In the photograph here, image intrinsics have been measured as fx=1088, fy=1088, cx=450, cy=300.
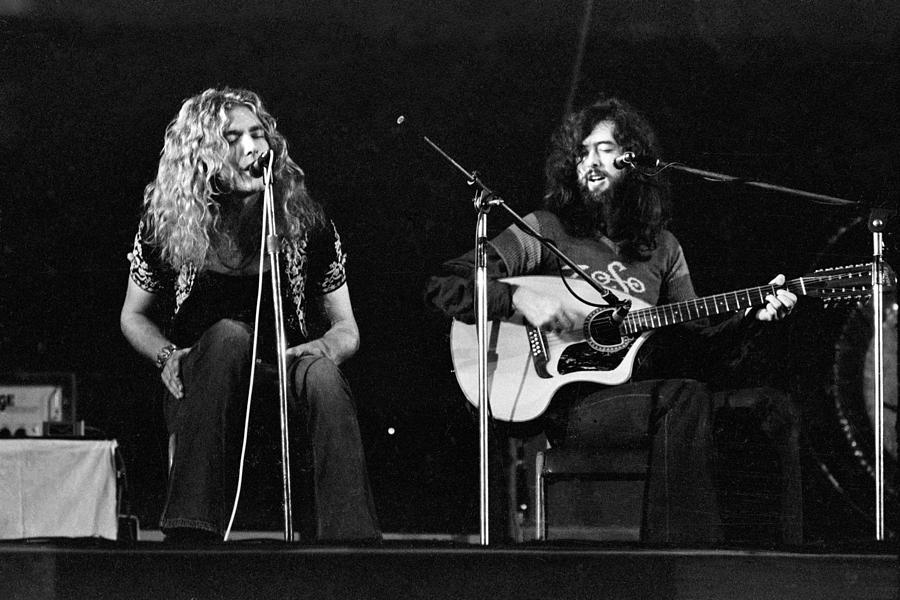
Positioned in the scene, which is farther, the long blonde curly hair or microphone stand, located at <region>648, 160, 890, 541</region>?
the long blonde curly hair

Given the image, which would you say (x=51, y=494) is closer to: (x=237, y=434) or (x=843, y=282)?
(x=237, y=434)

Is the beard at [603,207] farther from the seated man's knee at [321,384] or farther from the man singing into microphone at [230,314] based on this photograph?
the seated man's knee at [321,384]

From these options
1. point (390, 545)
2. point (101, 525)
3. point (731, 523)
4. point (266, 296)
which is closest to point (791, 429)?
point (731, 523)

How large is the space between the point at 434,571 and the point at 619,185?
1778mm

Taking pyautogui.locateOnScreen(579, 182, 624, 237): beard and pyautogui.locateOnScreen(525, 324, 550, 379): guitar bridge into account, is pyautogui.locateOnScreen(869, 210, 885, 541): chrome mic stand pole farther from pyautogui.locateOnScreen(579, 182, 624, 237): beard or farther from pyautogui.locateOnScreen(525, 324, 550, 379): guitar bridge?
pyautogui.locateOnScreen(525, 324, 550, 379): guitar bridge

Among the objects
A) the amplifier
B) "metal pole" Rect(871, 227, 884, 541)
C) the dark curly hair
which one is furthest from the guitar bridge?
the amplifier

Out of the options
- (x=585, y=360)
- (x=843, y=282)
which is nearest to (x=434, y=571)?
(x=585, y=360)

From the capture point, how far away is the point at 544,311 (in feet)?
11.3

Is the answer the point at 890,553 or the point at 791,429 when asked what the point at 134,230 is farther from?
the point at 890,553

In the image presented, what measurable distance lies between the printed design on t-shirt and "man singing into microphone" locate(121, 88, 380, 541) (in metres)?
0.84

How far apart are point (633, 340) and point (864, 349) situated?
1167 mm

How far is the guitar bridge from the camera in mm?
3469

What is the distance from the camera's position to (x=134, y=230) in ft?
12.0

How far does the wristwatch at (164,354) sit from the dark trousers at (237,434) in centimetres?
17
